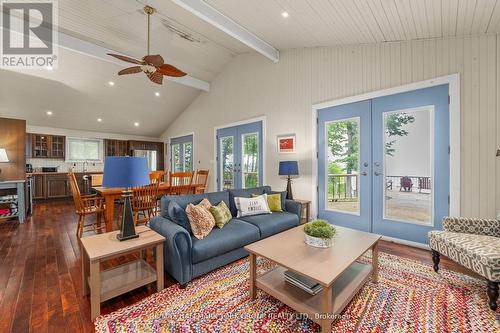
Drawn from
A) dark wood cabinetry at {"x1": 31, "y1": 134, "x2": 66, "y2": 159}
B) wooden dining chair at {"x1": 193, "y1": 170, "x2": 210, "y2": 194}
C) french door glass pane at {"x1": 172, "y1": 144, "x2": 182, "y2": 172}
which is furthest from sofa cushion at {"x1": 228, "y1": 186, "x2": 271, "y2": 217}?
dark wood cabinetry at {"x1": 31, "y1": 134, "x2": 66, "y2": 159}

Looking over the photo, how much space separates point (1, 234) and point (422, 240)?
20.6 ft

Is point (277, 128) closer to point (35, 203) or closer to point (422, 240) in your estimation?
point (422, 240)

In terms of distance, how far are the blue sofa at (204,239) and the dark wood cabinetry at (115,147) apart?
6.77 m

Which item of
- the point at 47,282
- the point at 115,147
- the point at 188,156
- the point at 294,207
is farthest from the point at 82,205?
the point at 115,147

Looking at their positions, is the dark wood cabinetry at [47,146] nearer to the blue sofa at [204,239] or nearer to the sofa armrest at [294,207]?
the blue sofa at [204,239]

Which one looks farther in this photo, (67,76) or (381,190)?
(67,76)

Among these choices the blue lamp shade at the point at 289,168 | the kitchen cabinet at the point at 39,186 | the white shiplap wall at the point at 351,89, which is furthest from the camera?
the kitchen cabinet at the point at 39,186

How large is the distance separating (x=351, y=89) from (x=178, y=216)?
3.22m

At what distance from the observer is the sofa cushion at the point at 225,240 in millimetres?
2119

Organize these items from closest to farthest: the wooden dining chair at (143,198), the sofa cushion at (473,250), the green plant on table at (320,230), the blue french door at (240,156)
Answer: the sofa cushion at (473,250) < the green plant on table at (320,230) < the wooden dining chair at (143,198) < the blue french door at (240,156)

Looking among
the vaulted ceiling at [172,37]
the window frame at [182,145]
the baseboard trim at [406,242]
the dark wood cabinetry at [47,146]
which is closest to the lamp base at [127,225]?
the vaulted ceiling at [172,37]

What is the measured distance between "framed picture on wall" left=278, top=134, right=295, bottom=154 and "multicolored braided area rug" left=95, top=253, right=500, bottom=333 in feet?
8.82

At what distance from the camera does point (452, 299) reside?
183cm

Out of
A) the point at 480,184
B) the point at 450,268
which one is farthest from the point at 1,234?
the point at 480,184
